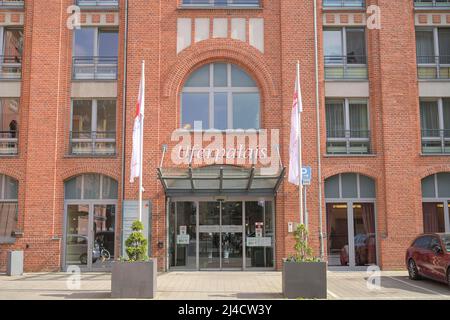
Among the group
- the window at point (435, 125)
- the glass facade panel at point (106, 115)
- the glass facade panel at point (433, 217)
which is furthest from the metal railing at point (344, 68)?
the glass facade panel at point (106, 115)

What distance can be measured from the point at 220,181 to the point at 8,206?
813 cm

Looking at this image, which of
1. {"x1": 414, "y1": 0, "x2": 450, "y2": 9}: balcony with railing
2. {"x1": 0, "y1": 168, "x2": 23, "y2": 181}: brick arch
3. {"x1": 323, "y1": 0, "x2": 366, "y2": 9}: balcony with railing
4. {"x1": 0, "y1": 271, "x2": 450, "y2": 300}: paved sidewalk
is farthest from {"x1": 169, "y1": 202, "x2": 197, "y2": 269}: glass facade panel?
{"x1": 414, "y1": 0, "x2": 450, "y2": 9}: balcony with railing

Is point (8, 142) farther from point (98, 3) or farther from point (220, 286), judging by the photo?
point (220, 286)

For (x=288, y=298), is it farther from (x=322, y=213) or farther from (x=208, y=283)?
(x=322, y=213)

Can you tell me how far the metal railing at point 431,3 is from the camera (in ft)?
67.2

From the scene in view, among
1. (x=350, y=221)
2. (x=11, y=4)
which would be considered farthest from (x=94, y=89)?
(x=350, y=221)

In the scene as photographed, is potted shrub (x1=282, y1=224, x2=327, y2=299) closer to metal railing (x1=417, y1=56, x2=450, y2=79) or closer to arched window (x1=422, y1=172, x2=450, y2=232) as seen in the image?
arched window (x1=422, y1=172, x2=450, y2=232)

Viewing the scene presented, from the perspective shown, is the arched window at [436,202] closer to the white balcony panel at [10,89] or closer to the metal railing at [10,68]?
the white balcony panel at [10,89]

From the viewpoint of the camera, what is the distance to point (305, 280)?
12812 mm

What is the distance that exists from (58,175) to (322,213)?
9.99 metres

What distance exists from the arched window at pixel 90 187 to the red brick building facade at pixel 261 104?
8 cm

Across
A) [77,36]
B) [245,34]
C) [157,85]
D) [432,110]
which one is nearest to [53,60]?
[77,36]

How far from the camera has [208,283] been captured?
15.9m

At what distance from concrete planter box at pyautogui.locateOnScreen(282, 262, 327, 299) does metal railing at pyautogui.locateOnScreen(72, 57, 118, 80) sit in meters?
11.2
